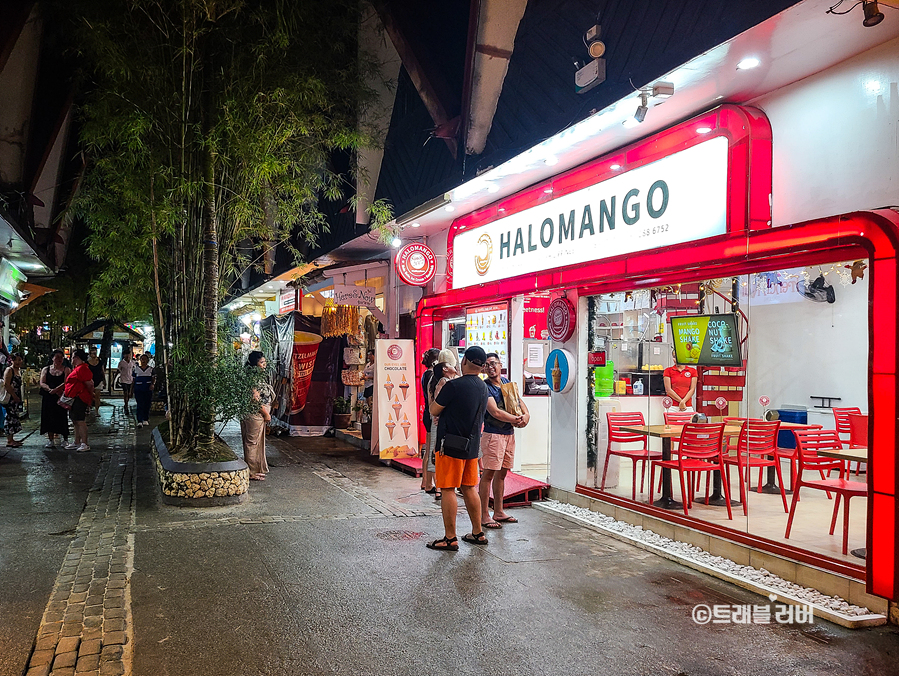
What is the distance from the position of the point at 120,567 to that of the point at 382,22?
28.7ft

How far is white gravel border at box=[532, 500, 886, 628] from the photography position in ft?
15.2

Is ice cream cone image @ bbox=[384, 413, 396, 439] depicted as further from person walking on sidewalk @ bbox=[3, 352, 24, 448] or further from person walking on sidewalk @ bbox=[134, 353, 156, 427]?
person walking on sidewalk @ bbox=[134, 353, 156, 427]

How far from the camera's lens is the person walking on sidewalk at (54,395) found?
12.3 metres

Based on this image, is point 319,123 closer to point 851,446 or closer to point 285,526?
point 285,526

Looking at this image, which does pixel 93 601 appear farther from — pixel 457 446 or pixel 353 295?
pixel 353 295

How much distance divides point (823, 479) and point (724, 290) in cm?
207

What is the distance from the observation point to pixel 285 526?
7.03 meters

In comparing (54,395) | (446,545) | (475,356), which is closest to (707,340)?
(475,356)

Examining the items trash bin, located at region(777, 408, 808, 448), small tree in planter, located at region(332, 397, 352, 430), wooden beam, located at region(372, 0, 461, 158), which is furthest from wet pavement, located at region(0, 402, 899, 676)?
small tree in planter, located at region(332, 397, 352, 430)

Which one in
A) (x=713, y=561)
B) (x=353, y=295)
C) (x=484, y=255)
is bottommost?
(x=713, y=561)

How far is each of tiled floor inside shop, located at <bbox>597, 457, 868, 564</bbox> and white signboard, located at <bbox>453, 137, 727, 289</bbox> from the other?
2.65 m

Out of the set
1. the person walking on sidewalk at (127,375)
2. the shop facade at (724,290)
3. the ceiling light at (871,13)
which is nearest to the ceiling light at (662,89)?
the shop facade at (724,290)

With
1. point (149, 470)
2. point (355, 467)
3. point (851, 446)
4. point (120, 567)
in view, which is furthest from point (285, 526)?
point (851, 446)

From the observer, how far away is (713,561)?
5.86 meters
